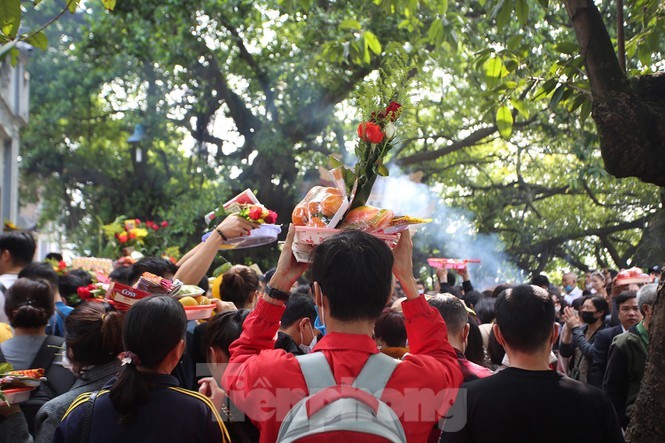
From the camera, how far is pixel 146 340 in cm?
282

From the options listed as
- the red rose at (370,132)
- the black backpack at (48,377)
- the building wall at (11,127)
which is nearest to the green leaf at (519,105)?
the red rose at (370,132)

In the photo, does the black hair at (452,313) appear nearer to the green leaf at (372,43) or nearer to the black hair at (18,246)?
the green leaf at (372,43)

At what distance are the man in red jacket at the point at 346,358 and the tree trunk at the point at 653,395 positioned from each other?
1.17m

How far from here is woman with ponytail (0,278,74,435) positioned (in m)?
4.12

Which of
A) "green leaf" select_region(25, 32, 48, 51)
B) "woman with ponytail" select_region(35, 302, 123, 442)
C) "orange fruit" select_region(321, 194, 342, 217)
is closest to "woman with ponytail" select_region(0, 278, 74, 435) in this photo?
"woman with ponytail" select_region(35, 302, 123, 442)

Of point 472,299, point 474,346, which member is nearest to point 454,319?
point 474,346

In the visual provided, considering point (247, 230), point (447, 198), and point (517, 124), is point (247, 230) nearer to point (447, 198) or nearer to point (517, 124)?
point (517, 124)

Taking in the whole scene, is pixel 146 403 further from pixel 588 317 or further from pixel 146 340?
pixel 588 317

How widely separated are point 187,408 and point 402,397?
83 cm

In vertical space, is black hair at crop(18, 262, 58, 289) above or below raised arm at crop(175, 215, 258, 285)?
below

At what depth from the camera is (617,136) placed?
3.36m

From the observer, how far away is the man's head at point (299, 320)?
4297 millimetres

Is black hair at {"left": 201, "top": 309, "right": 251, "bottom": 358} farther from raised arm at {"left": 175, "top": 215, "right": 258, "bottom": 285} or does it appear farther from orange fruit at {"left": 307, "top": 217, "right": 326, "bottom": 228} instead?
orange fruit at {"left": 307, "top": 217, "right": 326, "bottom": 228}

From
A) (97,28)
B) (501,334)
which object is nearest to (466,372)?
(501,334)
